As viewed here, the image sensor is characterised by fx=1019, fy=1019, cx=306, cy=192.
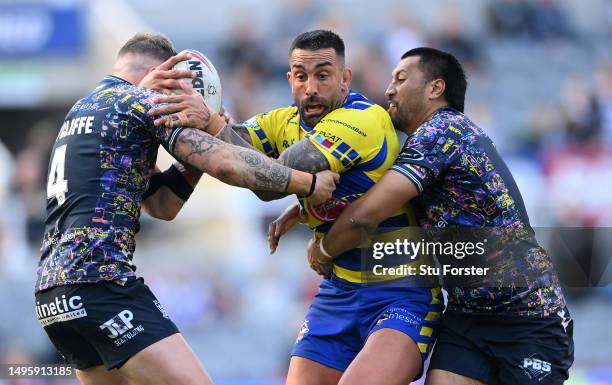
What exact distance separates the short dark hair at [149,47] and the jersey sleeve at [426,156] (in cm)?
163

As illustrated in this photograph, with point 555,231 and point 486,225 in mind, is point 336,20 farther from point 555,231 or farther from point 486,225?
point 486,225

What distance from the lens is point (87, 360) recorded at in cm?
605

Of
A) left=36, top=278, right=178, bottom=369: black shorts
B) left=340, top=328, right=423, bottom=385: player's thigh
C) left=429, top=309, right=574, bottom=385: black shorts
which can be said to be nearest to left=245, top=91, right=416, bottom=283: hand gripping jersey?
left=340, top=328, right=423, bottom=385: player's thigh

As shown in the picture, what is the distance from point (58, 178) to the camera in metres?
5.98

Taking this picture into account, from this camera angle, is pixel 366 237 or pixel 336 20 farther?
pixel 336 20

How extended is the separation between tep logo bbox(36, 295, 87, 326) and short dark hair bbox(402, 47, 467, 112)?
253 centimetres

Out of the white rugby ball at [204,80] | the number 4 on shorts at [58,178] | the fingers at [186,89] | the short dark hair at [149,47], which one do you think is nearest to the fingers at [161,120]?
the fingers at [186,89]

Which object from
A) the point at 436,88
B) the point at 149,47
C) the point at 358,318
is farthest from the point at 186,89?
the point at 358,318

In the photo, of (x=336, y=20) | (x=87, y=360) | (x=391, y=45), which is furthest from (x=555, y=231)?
(x=87, y=360)

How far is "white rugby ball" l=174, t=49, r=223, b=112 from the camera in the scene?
625 centimetres

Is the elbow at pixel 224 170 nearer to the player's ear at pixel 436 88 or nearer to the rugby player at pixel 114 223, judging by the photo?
the rugby player at pixel 114 223

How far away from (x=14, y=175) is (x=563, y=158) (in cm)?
759

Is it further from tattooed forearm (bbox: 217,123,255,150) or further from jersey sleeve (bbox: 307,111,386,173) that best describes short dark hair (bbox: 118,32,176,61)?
jersey sleeve (bbox: 307,111,386,173)

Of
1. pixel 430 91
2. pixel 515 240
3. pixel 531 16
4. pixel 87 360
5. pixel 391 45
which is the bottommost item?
pixel 87 360
